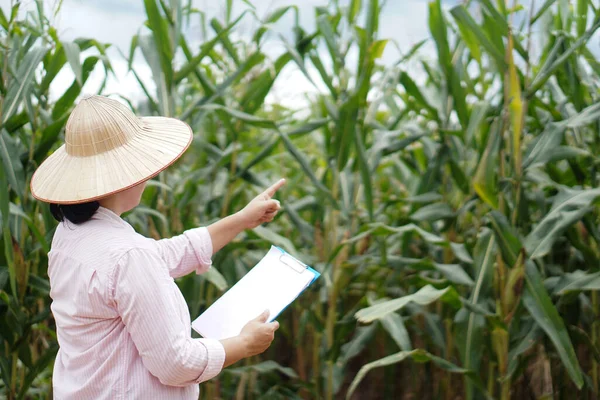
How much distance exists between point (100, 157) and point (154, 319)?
0.27 metres

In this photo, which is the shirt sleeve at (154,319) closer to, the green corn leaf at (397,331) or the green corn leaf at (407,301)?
the green corn leaf at (407,301)

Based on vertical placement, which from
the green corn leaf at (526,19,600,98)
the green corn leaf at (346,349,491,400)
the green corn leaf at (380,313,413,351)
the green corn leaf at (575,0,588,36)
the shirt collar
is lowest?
the green corn leaf at (346,349,491,400)

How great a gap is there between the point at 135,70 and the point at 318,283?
2.68 ft

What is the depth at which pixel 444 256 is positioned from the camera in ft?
6.64

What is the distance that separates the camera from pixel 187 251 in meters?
1.28

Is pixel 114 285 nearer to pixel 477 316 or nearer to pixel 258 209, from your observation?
pixel 258 209

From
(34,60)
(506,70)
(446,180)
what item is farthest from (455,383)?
(34,60)

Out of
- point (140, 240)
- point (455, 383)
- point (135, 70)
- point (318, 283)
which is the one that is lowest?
point (455, 383)

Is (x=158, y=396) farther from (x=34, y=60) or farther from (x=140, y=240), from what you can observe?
(x=34, y=60)

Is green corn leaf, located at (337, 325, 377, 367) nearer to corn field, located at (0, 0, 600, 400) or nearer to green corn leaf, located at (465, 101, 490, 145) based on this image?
corn field, located at (0, 0, 600, 400)

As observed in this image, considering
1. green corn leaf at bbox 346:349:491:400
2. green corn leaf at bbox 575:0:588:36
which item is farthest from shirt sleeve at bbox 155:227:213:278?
green corn leaf at bbox 575:0:588:36

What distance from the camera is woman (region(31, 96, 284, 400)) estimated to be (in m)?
0.98

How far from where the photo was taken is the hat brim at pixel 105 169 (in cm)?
102

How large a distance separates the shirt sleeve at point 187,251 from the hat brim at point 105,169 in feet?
0.76
